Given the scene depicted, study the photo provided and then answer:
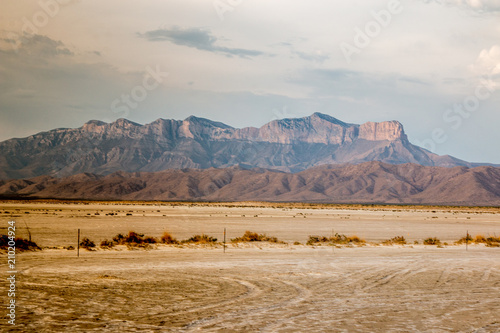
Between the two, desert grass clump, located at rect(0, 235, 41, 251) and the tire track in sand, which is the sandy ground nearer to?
the tire track in sand

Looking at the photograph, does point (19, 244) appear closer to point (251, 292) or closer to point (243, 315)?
point (251, 292)

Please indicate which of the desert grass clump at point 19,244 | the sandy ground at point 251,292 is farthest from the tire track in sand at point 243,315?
the desert grass clump at point 19,244

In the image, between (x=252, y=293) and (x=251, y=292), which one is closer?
(x=252, y=293)

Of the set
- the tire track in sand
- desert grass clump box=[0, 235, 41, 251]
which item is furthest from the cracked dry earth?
desert grass clump box=[0, 235, 41, 251]

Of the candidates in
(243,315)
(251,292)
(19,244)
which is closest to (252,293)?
(251,292)

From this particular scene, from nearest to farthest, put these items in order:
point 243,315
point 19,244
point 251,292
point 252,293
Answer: point 243,315 → point 252,293 → point 251,292 → point 19,244

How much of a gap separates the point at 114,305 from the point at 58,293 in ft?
6.31

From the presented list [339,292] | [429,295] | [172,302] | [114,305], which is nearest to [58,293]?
[114,305]

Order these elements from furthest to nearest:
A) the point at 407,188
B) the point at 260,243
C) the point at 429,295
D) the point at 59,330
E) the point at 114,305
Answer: the point at 407,188 < the point at 260,243 < the point at 429,295 < the point at 114,305 < the point at 59,330

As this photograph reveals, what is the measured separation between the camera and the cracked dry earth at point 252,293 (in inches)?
364

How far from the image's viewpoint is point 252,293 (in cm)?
1242

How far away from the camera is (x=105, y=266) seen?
16906mm

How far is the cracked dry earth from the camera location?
925 centimetres

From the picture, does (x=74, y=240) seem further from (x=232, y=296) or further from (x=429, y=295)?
(x=429, y=295)
